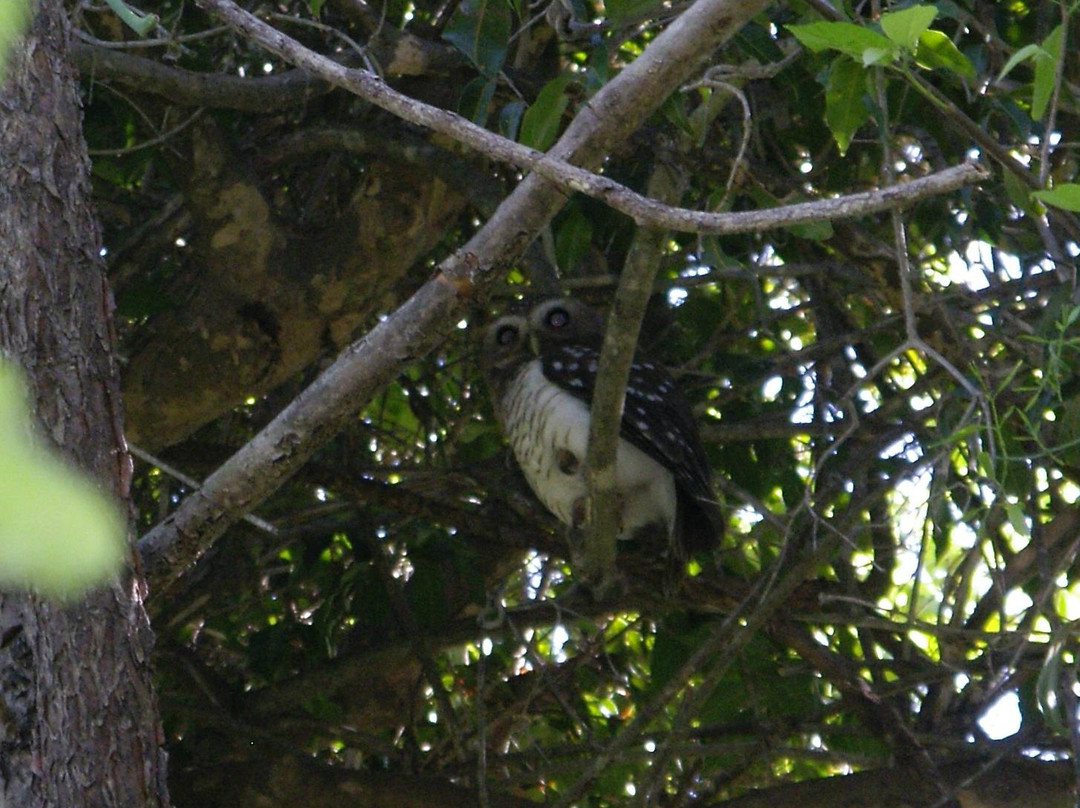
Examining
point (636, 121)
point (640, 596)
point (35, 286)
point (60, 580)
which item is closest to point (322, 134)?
point (640, 596)

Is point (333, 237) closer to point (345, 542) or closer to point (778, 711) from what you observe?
point (345, 542)

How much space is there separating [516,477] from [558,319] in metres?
0.54

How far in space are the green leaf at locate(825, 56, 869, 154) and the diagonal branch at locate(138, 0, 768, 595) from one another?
370mm

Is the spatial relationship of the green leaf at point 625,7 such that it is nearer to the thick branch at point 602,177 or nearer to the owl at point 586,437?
the thick branch at point 602,177

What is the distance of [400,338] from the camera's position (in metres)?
1.94

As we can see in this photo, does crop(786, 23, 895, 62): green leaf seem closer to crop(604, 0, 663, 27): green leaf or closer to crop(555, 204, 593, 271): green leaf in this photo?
crop(604, 0, 663, 27): green leaf

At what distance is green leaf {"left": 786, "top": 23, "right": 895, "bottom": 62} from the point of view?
1.58 meters

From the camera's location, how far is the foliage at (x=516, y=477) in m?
3.03

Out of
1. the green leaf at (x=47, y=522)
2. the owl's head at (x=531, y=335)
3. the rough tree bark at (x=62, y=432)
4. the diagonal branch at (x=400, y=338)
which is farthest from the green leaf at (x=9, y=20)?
the owl's head at (x=531, y=335)

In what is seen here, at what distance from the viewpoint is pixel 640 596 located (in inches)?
135

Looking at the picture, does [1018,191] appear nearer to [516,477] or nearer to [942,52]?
[942,52]

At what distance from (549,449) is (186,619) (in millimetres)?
1203

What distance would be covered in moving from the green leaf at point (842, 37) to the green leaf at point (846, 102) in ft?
1.92

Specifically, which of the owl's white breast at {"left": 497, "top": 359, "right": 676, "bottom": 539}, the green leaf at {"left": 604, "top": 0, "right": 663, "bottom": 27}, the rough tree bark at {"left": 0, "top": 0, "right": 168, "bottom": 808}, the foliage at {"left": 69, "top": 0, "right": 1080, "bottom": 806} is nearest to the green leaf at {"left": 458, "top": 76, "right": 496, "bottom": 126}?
the foliage at {"left": 69, "top": 0, "right": 1080, "bottom": 806}
